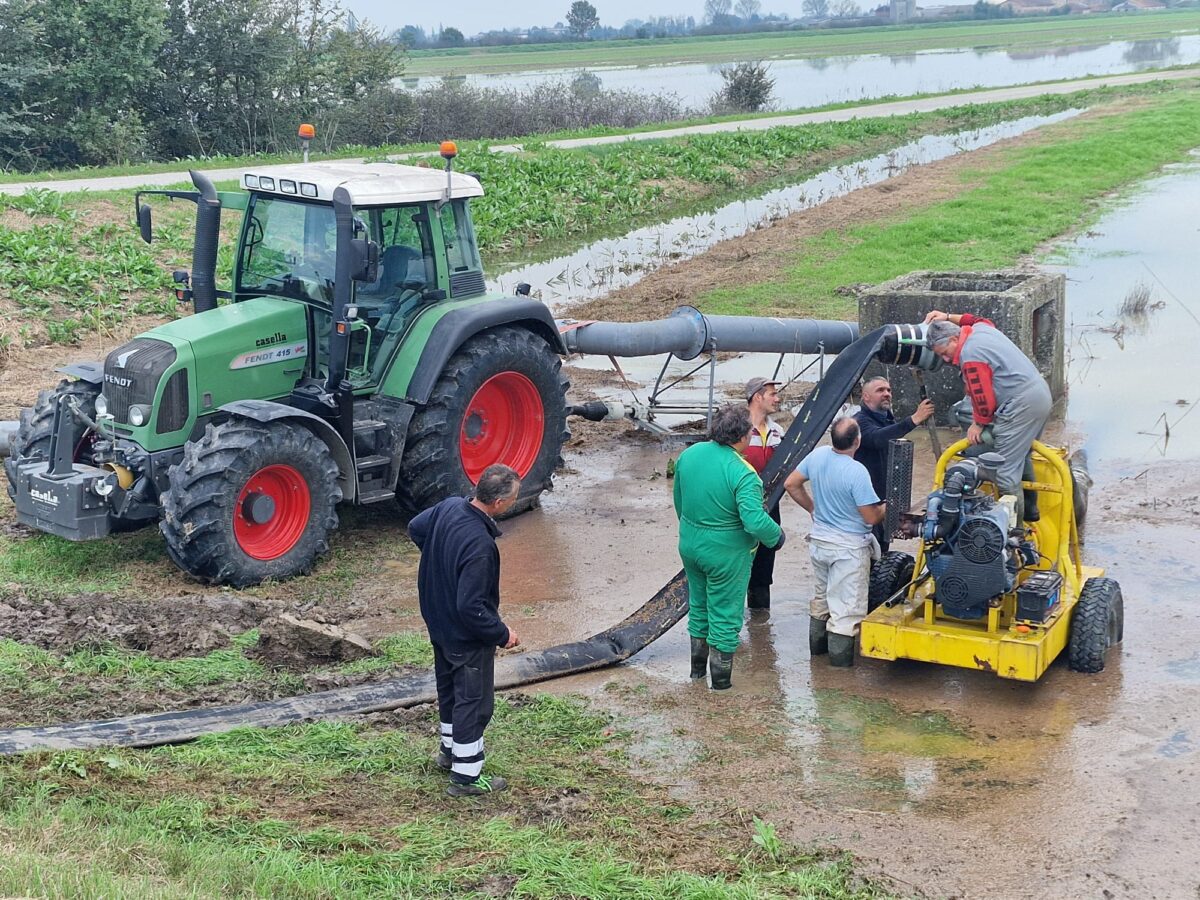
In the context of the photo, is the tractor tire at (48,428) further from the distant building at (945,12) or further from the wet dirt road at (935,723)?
the distant building at (945,12)

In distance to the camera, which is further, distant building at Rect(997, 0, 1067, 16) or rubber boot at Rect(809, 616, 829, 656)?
distant building at Rect(997, 0, 1067, 16)

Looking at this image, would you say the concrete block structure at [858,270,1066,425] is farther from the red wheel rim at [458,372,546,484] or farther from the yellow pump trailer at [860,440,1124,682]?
the yellow pump trailer at [860,440,1124,682]

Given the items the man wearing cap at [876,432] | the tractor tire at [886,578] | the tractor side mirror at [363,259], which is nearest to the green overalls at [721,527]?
the tractor tire at [886,578]

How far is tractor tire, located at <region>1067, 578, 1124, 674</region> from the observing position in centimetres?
751

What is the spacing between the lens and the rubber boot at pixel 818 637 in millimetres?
8023

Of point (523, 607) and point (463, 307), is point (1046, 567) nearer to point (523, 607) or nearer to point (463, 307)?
point (523, 607)

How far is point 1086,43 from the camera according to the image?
9812 centimetres

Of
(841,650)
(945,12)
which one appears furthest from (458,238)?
(945,12)

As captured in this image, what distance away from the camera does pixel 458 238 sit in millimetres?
10555

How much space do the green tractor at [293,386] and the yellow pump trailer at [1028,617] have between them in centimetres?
394

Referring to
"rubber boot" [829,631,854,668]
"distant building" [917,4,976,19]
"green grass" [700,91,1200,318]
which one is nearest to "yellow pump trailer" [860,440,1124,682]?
"rubber boot" [829,631,854,668]

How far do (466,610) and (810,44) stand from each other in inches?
4866

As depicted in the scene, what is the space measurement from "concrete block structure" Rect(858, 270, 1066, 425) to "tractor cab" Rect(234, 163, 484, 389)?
4.55 metres

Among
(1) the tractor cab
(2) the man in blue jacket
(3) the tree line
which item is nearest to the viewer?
(2) the man in blue jacket
